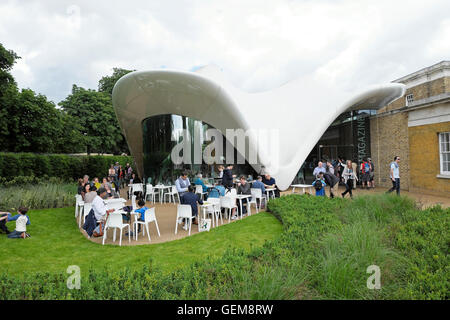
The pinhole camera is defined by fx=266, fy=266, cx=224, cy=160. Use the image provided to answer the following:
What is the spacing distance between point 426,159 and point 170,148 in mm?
12279

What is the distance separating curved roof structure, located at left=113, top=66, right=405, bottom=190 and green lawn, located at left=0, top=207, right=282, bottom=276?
6063 millimetres

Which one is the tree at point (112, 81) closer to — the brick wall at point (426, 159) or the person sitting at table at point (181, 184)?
the person sitting at table at point (181, 184)

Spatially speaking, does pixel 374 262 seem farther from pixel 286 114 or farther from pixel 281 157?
pixel 286 114

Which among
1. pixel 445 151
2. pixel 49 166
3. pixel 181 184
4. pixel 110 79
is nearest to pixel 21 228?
pixel 181 184

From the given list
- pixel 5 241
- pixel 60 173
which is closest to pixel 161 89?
pixel 5 241

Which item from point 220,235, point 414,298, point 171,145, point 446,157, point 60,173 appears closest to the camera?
point 414,298

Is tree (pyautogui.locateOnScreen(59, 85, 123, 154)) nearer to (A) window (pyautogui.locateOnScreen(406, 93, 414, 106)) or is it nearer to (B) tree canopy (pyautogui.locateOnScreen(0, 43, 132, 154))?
(B) tree canopy (pyautogui.locateOnScreen(0, 43, 132, 154))

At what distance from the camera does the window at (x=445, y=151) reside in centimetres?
1129

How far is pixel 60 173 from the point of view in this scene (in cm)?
1670

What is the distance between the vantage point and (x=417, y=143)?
12742 millimetres

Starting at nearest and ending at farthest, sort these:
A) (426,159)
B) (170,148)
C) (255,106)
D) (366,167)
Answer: (426,159) < (170,148) < (366,167) < (255,106)

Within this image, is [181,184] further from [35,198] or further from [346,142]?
[346,142]

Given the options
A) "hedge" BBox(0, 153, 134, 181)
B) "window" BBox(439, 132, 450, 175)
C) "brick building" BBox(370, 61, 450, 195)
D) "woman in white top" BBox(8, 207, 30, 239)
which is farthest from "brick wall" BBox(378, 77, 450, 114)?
→ "woman in white top" BBox(8, 207, 30, 239)
